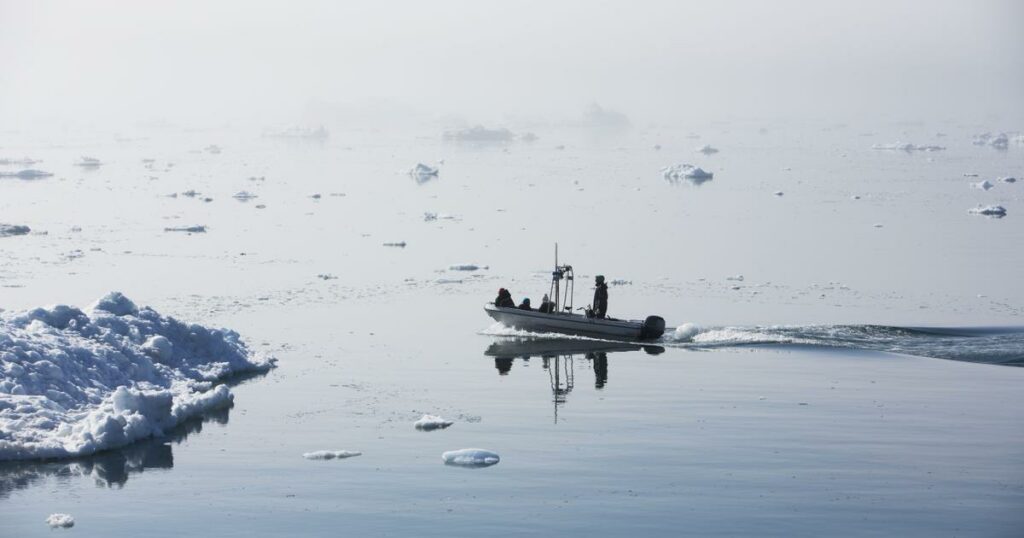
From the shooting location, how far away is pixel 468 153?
142m

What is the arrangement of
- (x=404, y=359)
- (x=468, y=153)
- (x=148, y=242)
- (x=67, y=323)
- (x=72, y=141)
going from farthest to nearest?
1. (x=72, y=141)
2. (x=468, y=153)
3. (x=148, y=242)
4. (x=404, y=359)
5. (x=67, y=323)

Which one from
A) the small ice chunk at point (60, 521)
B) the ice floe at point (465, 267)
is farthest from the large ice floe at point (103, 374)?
the ice floe at point (465, 267)

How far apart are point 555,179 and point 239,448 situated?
76.6 meters

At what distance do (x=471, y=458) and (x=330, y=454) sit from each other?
9.28 ft

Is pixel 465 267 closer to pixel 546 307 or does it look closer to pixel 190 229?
pixel 546 307

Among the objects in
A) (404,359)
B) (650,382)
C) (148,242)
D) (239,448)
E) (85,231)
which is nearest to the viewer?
(239,448)

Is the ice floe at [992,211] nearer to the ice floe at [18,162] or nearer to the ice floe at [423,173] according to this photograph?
the ice floe at [423,173]

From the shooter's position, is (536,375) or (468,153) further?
(468,153)

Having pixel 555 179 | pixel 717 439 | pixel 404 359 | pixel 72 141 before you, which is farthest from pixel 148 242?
pixel 72 141

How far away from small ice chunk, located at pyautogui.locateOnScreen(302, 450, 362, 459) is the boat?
1283 centimetres

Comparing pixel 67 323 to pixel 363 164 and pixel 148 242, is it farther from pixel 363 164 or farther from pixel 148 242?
pixel 363 164

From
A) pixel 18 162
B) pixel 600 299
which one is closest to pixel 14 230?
pixel 600 299

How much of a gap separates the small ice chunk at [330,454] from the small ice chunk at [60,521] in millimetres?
4842

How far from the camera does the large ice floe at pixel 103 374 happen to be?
23.7 metres
